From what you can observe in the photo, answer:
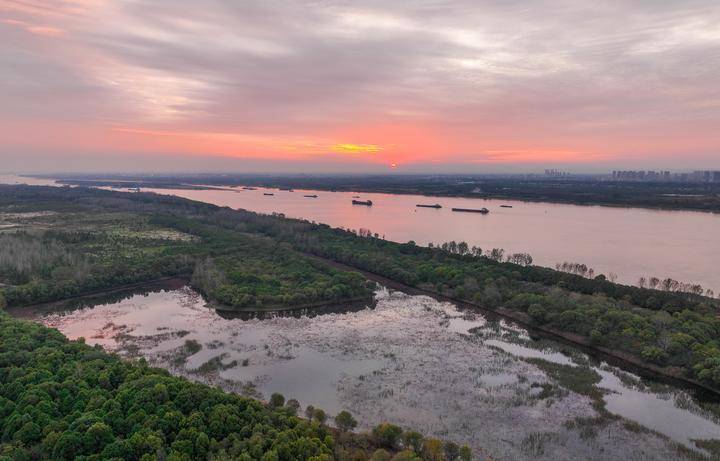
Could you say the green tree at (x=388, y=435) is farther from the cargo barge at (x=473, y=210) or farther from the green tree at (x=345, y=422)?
the cargo barge at (x=473, y=210)

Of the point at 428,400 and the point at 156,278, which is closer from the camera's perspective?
the point at 428,400

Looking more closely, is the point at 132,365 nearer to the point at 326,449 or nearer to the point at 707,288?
the point at 326,449

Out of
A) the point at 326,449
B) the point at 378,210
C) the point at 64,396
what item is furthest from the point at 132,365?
the point at 378,210

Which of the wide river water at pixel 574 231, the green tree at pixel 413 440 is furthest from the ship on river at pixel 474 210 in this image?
the green tree at pixel 413 440

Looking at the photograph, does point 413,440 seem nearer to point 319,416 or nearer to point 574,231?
point 319,416

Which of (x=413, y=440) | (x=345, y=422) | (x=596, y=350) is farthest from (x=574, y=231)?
(x=345, y=422)

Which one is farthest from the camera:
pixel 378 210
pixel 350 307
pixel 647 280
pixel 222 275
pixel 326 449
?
pixel 378 210
